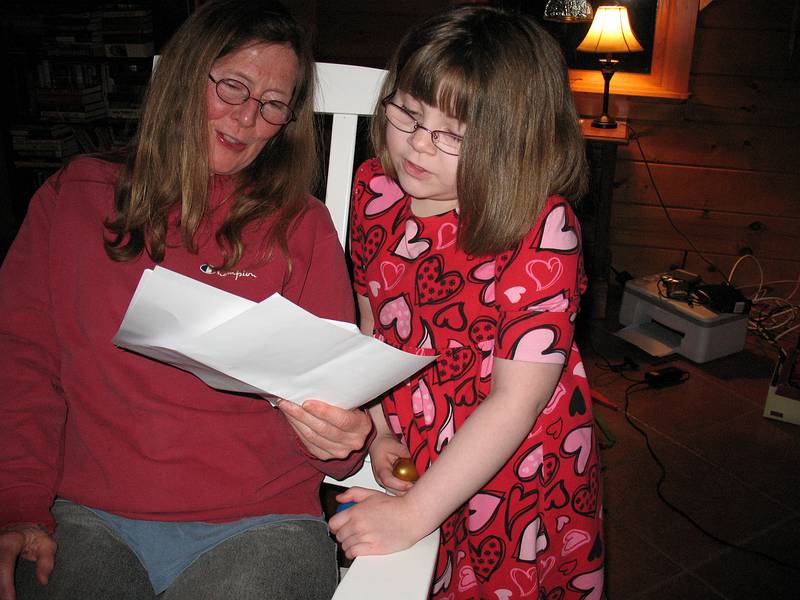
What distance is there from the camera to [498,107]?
828mm

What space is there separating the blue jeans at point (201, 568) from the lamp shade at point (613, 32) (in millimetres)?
2178

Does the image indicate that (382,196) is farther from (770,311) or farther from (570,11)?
(770,311)

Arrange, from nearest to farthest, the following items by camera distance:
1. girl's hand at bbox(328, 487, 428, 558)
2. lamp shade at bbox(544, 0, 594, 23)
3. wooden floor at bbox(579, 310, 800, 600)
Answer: girl's hand at bbox(328, 487, 428, 558)
wooden floor at bbox(579, 310, 800, 600)
lamp shade at bbox(544, 0, 594, 23)

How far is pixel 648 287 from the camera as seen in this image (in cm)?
279

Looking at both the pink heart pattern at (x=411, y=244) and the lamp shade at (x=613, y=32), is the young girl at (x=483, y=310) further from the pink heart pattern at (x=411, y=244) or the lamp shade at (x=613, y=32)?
the lamp shade at (x=613, y=32)

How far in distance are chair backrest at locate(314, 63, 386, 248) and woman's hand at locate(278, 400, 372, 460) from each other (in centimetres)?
35

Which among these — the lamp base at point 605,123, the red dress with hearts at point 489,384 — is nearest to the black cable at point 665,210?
the lamp base at point 605,123

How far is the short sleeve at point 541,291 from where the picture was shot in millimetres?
849

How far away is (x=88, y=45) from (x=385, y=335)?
241 centimetres

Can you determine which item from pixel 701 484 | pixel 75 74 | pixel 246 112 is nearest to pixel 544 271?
pixel 246 112

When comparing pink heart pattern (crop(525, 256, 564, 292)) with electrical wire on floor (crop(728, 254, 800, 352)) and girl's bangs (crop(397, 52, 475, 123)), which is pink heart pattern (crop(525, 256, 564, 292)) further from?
electrical wire on floor (crop(728, 254, 800, 352))

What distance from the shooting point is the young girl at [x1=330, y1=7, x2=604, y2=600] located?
0.84 m

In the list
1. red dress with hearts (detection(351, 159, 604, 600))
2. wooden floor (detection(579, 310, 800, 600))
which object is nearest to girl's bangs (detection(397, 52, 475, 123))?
red dress with hearts (detection(351, 159, 604, 600))

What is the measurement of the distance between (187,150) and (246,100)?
101 mm
